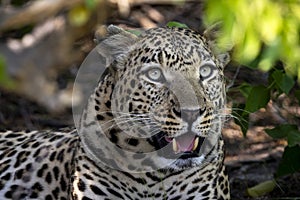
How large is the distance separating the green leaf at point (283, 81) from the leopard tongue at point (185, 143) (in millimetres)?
1324

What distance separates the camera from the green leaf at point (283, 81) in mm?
6418

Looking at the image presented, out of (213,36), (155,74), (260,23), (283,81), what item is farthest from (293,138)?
(260,23)

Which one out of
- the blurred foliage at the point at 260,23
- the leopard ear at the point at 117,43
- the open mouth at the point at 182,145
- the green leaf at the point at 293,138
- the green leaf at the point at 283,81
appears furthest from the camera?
the green leaf at the point at 293,138

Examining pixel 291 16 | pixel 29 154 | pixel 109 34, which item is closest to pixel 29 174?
pixel 29 154

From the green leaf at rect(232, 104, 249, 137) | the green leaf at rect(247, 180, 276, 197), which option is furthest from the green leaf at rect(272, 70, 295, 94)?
the green leaf at rect(247, 180, 276, 197)

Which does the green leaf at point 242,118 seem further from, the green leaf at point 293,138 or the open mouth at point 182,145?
the open mouth at point 182,145

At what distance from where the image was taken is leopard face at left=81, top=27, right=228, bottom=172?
5.30 m

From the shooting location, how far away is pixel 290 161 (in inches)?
270

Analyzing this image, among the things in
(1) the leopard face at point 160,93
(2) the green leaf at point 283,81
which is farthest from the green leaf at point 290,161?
(1) the leopard face at point 160,93

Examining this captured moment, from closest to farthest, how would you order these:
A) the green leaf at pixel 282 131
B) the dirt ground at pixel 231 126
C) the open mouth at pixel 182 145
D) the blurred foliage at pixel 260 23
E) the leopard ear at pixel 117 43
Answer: the blurred foliage at pixel 260 23, the open mouth at pixel 182 145, the leopard ear at pixel 117 43, the green leaf at pixel 282 131, the dirt ground at pixel 231 126

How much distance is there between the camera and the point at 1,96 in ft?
31.1

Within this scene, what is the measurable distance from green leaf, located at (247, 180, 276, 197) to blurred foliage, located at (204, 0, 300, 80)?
13.9ft

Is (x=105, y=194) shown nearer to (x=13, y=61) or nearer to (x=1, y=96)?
(x=13, y=61)

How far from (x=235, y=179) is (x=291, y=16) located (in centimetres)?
488
